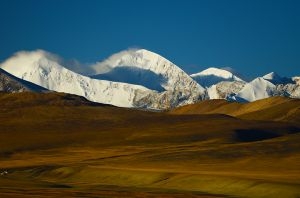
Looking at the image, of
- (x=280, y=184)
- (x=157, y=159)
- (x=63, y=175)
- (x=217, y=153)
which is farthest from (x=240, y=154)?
(x=280, y=184)

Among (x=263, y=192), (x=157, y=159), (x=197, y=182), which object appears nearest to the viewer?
(x=263, y=192)

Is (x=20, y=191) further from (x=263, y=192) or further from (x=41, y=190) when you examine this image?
(x=263, y=192)

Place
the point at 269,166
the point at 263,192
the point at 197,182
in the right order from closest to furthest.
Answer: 1. the point at 263,192
2. the point at 197,182
3. the point at 269,166

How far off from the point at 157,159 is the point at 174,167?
19.2m

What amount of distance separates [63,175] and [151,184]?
3098 cm

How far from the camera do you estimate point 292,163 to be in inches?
6624

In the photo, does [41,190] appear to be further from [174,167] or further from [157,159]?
[157,159]

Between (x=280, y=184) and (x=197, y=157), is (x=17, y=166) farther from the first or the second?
(x=280, y=184)

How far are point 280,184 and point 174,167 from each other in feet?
174

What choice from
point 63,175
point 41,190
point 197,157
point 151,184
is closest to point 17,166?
point 63,175

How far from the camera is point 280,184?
4540 inches

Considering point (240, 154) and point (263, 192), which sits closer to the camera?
point (263, 192)

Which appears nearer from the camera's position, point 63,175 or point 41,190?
point 41,190

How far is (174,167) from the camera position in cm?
16650
